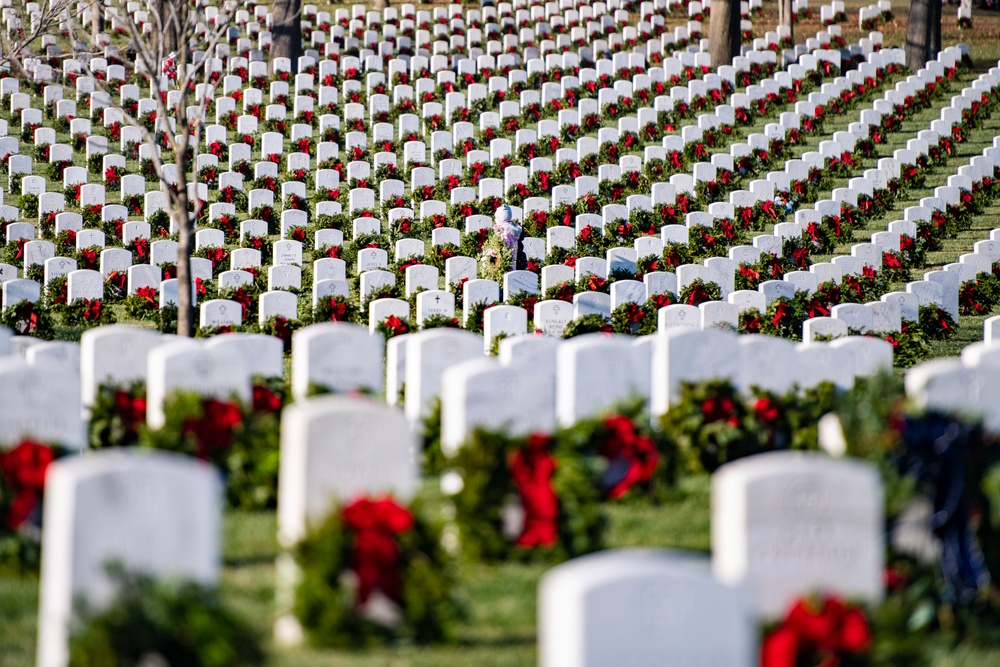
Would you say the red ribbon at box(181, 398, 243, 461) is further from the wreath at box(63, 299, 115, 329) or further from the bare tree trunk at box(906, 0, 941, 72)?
the bare tree trunk at box(906, 0, 941, 72)

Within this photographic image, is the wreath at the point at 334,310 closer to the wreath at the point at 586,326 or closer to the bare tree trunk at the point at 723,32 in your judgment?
the wreath at the point at 586,326

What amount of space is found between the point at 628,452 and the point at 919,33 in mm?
25501

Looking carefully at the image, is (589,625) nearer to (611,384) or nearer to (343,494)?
(343,494)

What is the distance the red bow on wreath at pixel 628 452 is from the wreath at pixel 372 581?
6.84 feet

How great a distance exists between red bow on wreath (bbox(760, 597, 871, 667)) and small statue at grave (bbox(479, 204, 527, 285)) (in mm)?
12399

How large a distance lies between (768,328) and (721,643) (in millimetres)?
10860

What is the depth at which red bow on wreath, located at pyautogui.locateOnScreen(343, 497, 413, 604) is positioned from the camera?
236 inches

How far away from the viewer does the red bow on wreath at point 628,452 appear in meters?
8.05

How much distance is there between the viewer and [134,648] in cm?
524

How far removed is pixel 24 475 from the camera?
711 cm

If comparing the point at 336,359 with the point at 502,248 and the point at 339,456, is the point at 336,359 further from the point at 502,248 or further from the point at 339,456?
the point at 502,248

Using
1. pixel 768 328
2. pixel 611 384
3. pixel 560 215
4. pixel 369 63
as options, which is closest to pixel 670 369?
pixel 611 384

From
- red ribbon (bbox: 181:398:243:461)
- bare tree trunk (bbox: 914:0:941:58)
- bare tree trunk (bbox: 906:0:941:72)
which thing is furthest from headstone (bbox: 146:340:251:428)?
bare tree trunk (bbox: 914:0:941:58)

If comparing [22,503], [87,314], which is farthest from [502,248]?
[22,503]
